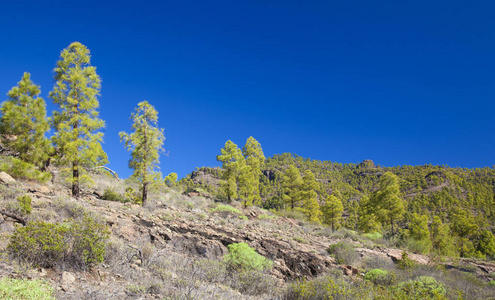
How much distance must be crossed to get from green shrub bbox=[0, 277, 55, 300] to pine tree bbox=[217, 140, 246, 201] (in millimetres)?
25028

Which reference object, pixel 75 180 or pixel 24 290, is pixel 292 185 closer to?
pixel 75 180

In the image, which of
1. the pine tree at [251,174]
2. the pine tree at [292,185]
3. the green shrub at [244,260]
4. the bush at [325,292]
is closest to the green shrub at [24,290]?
the bush at [325,292]

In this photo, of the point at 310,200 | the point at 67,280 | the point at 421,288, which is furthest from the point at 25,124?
the point at 310,200

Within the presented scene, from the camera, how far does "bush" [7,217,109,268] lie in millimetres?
4868

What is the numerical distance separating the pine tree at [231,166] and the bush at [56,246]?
921 inches

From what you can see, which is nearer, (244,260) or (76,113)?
(244,260)

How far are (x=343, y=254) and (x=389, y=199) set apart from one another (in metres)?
20.9

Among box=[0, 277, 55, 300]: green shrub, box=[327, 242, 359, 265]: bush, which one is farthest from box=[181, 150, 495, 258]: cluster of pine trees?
box=[0, 277, 55, 300]: green shrub

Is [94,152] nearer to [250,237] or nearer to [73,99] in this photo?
[73,99]

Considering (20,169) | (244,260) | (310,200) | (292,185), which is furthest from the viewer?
(292,185)

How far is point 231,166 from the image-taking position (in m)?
29.7

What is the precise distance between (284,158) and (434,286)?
499ft

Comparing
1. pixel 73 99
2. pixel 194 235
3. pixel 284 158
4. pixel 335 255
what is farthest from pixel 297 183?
pixel 284 158

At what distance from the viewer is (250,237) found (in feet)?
39.6
